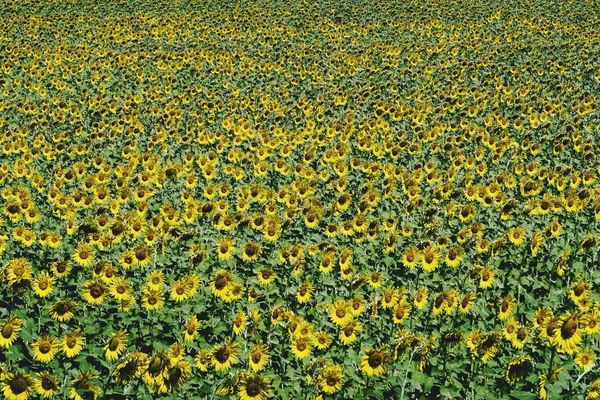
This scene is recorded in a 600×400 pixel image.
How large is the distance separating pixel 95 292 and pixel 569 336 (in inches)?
167

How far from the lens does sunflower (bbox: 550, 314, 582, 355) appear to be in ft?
14.7

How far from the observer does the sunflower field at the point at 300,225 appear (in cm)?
496

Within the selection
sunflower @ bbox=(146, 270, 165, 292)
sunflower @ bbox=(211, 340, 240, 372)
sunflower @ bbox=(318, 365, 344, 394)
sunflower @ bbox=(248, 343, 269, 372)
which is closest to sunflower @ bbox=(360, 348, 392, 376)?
sunflower @ bbox=(318, 365, 344, 394)

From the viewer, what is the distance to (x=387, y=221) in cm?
768

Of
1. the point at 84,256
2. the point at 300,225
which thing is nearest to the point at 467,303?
the point at 300,225

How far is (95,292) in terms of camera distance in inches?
216

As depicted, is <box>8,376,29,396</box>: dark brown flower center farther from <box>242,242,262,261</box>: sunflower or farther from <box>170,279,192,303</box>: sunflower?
<box>242,242,262,261</box>: sunflower

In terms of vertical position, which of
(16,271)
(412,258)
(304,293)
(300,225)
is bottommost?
(300,225)

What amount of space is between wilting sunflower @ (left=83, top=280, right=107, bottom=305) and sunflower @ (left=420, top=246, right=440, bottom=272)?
135 inches

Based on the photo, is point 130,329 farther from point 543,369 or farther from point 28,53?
point 28,53

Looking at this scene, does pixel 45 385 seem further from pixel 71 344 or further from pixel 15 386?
pixel 71 344

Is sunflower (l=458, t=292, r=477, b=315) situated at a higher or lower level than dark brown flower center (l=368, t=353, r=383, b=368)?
lower

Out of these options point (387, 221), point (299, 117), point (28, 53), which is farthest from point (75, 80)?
point (387, 221)

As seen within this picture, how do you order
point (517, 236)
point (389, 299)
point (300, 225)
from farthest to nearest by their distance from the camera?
point (300, 225) < point (517, 236) < point (389, 299)
